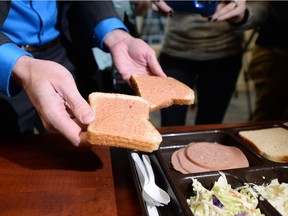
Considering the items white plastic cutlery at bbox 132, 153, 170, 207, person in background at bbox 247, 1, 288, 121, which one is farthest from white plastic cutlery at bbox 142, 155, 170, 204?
person in background at bbox 247, 1, 288, 121

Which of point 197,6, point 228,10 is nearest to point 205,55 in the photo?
point 228,10

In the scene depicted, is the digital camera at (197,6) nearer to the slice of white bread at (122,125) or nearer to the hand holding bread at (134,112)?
the hand holding bread at (134,112)

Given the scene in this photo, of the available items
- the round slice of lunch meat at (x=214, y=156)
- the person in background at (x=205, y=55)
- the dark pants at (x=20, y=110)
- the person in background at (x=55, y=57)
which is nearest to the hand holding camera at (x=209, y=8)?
the person in background at (x=205, y=55)

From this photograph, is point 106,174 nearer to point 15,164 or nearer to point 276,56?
point 15,164

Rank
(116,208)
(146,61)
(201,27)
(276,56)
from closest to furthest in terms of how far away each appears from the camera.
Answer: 1. (116,208)
2. (146,61)
3. (201,27)
4. (276,56)

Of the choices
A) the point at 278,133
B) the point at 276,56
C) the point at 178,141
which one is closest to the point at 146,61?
the point at 178,141

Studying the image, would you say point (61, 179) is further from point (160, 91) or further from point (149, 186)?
point (160, 91)

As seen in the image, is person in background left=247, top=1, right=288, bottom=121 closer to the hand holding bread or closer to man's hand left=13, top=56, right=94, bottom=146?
the hand holding bread
